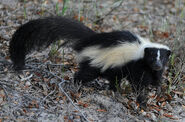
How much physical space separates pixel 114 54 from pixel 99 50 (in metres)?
0.27

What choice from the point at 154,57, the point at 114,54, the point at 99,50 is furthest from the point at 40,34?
the point at 154,57

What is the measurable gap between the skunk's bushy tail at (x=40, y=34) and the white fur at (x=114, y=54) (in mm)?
361

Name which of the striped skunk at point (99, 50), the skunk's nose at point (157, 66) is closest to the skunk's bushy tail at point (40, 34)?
the striped skunk at point (99, 50)

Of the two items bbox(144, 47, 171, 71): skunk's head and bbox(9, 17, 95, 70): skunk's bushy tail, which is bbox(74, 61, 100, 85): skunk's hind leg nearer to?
bbox(9, 17, 95, 70): skunk's bushy tail

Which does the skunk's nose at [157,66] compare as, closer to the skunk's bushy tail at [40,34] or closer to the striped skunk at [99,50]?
the striped skunk at [99,50]

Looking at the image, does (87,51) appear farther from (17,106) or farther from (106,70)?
(17,106)

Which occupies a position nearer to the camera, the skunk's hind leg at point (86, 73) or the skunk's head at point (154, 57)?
the skunk's head at point (154, 57)

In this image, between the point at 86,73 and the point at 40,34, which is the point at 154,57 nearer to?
the point at 86,73

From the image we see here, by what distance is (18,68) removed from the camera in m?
4.68

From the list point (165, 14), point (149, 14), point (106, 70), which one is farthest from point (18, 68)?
point (165, 14)

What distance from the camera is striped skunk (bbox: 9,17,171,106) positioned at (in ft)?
15.6

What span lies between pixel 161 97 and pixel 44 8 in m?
3.96

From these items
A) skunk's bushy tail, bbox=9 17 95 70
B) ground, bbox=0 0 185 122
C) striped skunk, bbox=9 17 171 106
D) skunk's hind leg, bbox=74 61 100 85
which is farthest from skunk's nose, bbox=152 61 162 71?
skunk's bushy tail, bbox=9 17 95 70

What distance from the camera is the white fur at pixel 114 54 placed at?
188 inches
